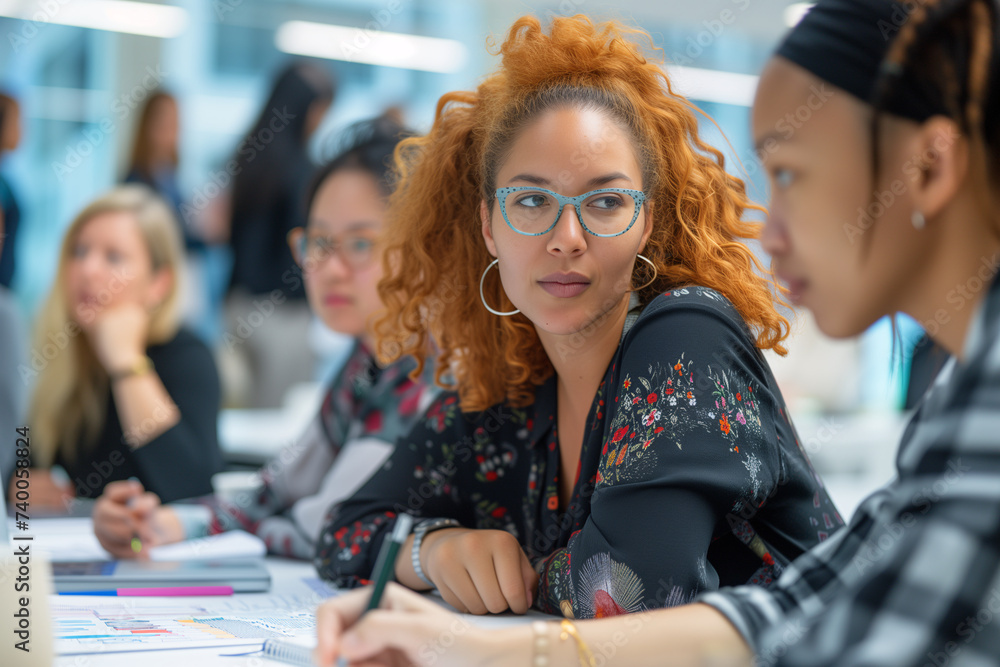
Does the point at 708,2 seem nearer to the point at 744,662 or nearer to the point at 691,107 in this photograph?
the point at 691,107

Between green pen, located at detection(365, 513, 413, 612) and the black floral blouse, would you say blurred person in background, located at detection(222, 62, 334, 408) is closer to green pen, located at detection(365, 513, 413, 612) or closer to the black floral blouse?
the black floral blouse

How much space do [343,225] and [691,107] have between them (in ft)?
2.59

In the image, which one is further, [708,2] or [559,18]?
[708,2]

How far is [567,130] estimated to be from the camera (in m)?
1.09

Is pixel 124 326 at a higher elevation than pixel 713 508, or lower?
lower

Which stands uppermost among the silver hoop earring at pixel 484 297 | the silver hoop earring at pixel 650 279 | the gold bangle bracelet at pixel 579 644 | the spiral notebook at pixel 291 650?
the silver hoop earring at pixel 650 279

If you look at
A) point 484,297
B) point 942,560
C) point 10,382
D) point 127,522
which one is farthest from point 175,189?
point 942,560

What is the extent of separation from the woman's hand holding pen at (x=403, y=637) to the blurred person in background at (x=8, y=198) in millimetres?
3345

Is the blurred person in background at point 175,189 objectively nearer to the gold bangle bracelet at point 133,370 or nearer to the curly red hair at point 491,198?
the gold bangle bracelet at point 133,370

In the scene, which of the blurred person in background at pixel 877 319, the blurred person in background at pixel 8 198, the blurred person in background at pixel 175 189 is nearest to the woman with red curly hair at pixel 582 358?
the blurred person in background at pixel 877 319

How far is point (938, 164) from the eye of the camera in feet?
2.03

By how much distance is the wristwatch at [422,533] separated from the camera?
1155 millimetres

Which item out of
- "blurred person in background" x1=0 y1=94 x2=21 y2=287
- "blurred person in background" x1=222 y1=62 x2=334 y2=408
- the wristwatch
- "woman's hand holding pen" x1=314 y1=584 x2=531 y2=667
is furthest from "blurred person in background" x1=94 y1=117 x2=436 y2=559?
"blurred person in background" x1=0 y1=94 x2=21 y2=287

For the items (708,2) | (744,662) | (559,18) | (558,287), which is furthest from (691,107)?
(708,2)
